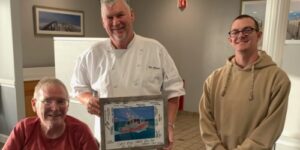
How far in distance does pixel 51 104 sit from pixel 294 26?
288 cm

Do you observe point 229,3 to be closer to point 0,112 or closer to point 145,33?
point 145,33

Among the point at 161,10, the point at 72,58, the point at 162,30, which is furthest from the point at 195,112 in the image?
the point at 72,58

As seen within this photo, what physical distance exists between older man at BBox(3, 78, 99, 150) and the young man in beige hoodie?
73 centimetres

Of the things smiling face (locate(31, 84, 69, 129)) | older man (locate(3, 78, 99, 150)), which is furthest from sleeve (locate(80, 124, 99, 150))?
smiling face (locate(31, 84, 69, 129))

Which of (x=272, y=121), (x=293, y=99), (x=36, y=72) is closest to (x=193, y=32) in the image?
(x=36, y=72)

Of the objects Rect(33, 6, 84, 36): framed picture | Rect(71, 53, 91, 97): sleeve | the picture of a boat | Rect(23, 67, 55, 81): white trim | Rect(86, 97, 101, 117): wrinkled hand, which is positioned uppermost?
Rect(33, 6, 84, 36): framed picture

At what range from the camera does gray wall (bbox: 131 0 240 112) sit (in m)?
5.22

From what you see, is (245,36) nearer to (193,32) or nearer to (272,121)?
(272,121)

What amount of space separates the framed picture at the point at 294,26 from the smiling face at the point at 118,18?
4.25ft

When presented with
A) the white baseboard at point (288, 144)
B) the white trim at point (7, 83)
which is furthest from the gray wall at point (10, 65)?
the white baseboard at point (288, 144)

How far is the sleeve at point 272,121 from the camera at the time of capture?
59.7 inches

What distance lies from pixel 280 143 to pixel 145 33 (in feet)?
15.2

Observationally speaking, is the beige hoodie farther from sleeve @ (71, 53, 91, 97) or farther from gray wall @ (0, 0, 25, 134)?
gray wall @ (0, 0, 25, 134)

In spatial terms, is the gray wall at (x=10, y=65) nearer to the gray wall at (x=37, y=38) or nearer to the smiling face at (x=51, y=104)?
the gray wall at (x=37, y=38)
